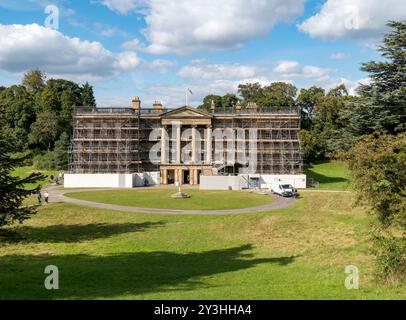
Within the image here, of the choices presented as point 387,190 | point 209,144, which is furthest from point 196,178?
point 387,190

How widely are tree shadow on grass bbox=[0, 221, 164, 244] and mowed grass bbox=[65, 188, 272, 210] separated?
8.58 metres

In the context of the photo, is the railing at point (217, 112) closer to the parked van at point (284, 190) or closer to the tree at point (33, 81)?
the parked van at point (284, 190)

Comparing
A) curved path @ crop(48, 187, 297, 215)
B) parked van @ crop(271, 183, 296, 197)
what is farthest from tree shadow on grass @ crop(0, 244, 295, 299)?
parked van @ crop(271, 183, 296, 197)

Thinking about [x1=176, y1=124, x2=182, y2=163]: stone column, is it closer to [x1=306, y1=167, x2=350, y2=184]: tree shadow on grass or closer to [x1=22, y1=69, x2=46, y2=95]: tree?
[x1=306, y1=167, x2=350, y2=184]: tree shadow on grass

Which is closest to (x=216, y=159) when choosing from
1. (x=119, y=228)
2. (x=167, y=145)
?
(x=167, y=145)

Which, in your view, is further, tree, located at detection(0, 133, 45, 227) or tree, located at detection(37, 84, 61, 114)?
tree, located at detection(37, 84, 61, 114)

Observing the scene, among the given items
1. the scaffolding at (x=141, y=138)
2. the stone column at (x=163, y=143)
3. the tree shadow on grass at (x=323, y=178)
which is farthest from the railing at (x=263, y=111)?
the tree shadow on grass at (x=323, y=178)

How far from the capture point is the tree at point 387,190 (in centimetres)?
1692

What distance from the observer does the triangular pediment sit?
2648 inches

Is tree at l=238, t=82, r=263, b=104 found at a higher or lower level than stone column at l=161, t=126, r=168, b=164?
higher

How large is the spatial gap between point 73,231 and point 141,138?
38572 millimetres

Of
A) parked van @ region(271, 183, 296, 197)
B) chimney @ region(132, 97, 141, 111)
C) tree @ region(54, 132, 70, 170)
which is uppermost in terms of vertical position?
chimney @ region(132, 97, 141, 111)

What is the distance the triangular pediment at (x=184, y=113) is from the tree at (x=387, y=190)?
47559 millimetres
